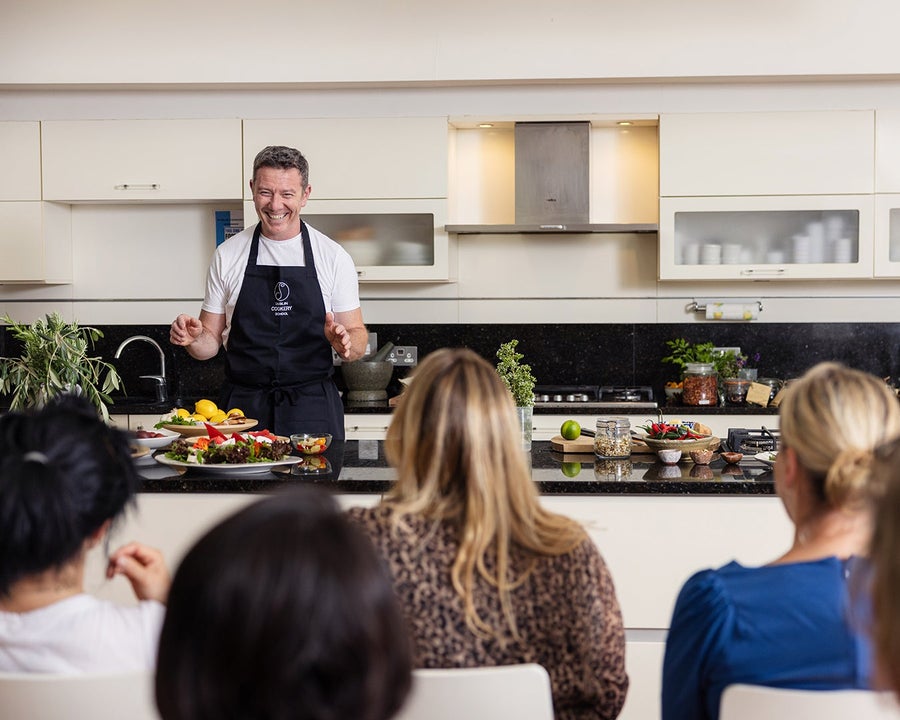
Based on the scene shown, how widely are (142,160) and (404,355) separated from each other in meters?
1.43

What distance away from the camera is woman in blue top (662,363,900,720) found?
1361mm

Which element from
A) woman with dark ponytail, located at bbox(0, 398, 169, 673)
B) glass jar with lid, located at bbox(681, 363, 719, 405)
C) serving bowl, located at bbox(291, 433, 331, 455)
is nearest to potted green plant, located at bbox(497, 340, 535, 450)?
serving bowl, located at bbox(291, 433, 331, 455)

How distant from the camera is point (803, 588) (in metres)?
1.38

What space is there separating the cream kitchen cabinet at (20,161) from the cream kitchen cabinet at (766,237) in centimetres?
271

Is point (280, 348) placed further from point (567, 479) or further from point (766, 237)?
point (766, 237)

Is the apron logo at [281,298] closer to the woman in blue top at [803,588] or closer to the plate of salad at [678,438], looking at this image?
the plate of salad at [678,438]

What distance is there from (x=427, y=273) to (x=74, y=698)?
3.54 m

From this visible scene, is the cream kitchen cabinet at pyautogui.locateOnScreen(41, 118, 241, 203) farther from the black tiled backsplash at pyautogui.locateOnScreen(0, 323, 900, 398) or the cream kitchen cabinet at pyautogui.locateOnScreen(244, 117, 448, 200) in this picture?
the black tiled backsplash at pyautogui.locateOnScreen(0, 323, 900, 398)

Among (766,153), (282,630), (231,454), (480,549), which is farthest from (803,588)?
(766,153)

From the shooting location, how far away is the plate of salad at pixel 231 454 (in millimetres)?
2689

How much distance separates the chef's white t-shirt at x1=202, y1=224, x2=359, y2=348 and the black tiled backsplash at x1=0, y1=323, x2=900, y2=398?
138 centimetres

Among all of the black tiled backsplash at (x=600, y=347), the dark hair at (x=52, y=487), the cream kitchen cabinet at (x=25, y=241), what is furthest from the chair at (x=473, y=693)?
the cream kitchen cabinet at (x=25, y=241)

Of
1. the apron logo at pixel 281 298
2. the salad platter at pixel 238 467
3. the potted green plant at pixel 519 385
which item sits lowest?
the salad platter at pixel 238 467

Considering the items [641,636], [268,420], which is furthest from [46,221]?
[641,636]
